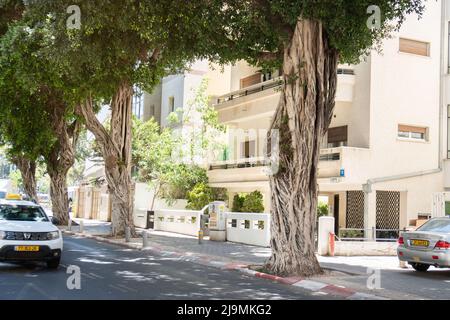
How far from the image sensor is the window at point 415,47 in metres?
23.4

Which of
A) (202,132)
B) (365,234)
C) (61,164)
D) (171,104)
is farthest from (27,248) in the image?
(171,104)

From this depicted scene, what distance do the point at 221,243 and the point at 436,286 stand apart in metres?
11.4

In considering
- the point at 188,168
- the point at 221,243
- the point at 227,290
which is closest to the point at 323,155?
the point at 221,243

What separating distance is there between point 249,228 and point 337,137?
19.2 feet

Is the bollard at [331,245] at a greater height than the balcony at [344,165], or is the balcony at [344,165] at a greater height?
the balcony at [344,165]

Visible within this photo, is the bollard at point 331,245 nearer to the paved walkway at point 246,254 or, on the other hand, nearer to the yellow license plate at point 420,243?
the paved walkway at point 246,254

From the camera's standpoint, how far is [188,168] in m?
31.8

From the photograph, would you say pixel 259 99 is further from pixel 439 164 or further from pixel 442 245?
pixel 442 245

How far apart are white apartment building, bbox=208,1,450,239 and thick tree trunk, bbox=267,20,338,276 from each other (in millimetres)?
8228

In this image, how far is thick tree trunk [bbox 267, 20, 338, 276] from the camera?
44.1 ft

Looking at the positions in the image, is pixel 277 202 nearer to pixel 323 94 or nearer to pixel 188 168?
pixel 323 94

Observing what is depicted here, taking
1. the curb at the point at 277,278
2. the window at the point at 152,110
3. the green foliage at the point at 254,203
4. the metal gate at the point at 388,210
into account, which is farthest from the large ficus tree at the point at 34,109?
the metal gate at the point at 388,210

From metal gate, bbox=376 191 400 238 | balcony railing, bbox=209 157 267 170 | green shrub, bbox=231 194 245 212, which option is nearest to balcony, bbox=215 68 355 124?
balcony railing, bbox=209 157 267 170

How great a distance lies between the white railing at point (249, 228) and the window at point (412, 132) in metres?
6.73
